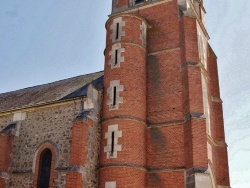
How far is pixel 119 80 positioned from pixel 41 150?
5.59m

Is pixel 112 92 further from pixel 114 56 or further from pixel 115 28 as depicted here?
pixel 115 28

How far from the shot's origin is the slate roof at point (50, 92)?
19.8 meters

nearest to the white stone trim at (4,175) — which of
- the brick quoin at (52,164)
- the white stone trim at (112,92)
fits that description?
the brick quoin at (52,164)

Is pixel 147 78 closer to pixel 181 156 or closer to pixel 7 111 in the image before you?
pixel 181 156

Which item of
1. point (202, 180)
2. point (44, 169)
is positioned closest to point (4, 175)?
point (44, 169)

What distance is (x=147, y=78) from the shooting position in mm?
19312

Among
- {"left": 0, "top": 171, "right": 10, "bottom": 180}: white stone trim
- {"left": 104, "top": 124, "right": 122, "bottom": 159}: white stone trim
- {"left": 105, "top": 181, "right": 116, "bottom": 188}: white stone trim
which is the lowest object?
{"left": 105, "top": 181, "right": 116, "bottom": 188}: white stone trim

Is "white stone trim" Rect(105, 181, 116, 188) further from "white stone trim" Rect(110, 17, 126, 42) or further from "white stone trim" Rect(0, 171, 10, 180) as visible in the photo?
"white stone trim" Rect(110, 17, 126, 42)

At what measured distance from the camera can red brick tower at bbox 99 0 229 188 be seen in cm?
1619

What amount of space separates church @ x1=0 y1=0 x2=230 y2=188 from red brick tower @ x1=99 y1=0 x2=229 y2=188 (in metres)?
0.05

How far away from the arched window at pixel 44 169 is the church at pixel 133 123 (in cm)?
5

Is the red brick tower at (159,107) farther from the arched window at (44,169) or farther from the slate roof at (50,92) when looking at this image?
the arched window at (44,169)

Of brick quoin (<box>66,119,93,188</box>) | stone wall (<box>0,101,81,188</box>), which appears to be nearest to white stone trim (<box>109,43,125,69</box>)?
stone wall (<box>0,101,81,188</box>)

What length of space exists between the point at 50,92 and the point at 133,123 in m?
7.45
